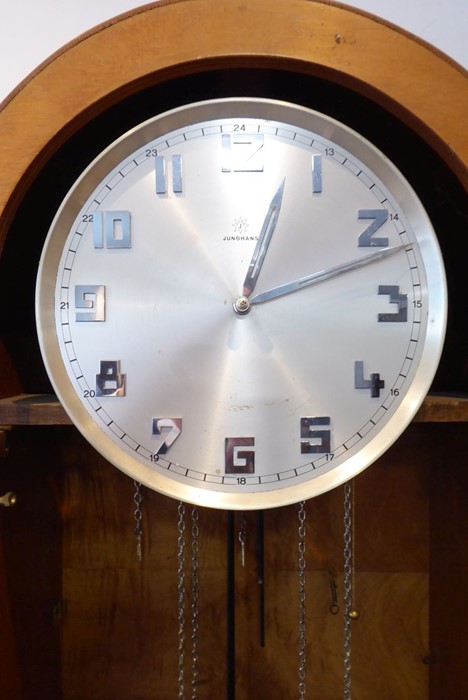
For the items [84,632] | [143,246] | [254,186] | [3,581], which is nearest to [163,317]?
[143,246]

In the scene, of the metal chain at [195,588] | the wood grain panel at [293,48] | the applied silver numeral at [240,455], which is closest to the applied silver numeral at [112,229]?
the wood grain panel at [293,48]

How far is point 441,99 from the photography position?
562mm

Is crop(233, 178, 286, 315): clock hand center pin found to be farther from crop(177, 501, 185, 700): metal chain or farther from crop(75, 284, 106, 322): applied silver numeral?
crop(177, 501, 185, 700): metal chain

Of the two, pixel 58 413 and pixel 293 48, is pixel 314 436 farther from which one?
pixel 293 48

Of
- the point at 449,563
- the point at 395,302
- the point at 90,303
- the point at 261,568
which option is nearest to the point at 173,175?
the point at 90,303

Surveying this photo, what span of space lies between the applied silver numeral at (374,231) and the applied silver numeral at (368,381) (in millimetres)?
151

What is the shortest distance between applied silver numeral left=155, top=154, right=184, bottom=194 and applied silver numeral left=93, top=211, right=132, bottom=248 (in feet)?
0.18

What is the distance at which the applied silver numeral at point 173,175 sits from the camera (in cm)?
60

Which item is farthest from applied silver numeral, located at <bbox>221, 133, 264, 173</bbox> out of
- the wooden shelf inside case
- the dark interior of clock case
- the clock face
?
the wooden shelf inside case

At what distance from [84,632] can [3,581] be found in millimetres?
255

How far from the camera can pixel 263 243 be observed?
60 cm

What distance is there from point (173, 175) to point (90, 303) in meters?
0.20

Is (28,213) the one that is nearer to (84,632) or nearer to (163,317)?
(163,317)

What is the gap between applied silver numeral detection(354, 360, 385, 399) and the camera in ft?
1.96
